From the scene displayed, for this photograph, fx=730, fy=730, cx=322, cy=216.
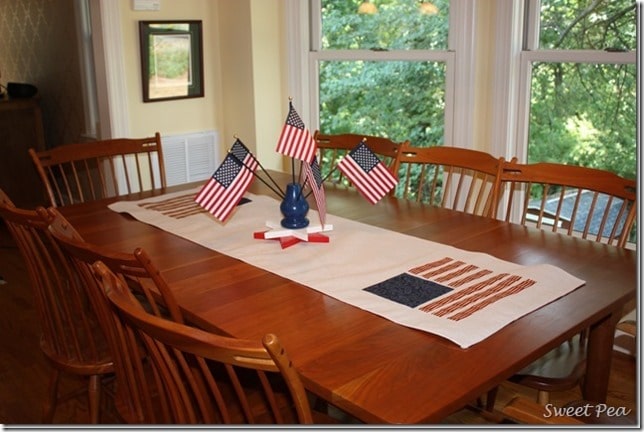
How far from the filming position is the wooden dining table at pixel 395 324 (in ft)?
4.33

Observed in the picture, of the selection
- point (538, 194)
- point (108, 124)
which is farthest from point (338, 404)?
point (108, 124)

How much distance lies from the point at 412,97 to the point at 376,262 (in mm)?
1750

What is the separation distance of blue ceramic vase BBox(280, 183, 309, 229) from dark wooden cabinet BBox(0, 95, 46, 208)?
11.6 ft

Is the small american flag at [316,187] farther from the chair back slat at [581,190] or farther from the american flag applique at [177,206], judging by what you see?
the chair back slat at [581,190]

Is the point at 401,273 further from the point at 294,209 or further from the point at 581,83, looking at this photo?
the point at 581,83

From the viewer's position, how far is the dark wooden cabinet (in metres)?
5.11

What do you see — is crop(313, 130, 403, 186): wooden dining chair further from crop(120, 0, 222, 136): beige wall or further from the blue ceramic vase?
crop(120, 0, 222, 136): beige wall

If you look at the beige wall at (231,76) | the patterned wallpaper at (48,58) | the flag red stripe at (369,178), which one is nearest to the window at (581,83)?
the flag red stripe at (369,178)

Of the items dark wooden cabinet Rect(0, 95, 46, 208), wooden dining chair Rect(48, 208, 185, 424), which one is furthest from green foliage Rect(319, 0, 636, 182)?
dark wooden cabinet Rect(0, 95, 46, 208)

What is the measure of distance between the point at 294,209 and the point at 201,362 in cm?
103

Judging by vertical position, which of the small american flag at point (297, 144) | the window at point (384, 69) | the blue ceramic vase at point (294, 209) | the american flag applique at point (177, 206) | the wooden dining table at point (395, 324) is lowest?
the wooden dining table at point (395, 324)

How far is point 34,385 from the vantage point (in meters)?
2.83

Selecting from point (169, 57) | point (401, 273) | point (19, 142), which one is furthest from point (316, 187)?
point (19, 142)

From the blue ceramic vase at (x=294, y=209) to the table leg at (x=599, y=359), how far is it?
900 mm
